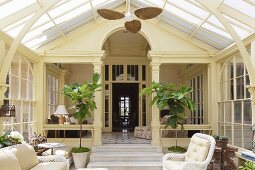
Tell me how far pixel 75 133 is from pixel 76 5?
4.01 meters

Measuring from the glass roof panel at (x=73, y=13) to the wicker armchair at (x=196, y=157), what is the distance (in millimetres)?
4637

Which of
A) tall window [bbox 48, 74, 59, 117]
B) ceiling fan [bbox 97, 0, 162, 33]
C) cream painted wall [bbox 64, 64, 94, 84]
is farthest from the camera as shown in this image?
cream painted wall [bbox 64, 64, 94, 84]

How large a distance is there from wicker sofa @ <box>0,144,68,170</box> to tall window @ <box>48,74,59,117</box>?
17.6 ft

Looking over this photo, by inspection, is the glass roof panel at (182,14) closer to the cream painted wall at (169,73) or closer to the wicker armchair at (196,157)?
the wicker armchair at (196,157)

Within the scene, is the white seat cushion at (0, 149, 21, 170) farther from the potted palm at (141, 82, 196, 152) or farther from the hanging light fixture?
the potted palm at (141, 82, 196, 152)

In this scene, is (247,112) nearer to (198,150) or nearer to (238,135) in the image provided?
(238,135)

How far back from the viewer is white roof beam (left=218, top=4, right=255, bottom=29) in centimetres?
726

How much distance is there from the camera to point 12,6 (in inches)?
277

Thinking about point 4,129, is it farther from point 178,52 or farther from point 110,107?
point 110,107

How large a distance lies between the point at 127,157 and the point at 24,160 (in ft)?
13.6

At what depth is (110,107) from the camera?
14.8 metres

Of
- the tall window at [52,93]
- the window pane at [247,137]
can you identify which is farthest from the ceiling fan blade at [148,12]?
the tall window at [52,93]

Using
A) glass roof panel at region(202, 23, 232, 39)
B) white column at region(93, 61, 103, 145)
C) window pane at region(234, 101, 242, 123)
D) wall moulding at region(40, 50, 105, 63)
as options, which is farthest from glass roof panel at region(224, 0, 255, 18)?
white column at region(93, 61, 103, 145)

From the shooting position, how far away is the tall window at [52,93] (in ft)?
39.1
